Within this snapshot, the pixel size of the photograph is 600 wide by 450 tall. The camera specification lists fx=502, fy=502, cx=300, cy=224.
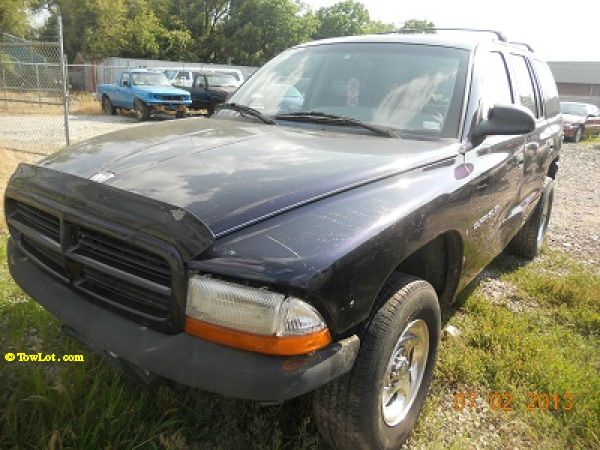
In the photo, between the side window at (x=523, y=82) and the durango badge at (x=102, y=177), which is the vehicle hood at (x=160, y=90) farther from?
the durango badge at (x=102, y=177)

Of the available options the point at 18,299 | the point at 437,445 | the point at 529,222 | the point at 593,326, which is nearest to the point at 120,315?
the point at 437,445

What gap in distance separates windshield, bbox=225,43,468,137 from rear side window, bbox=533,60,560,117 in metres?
1.98

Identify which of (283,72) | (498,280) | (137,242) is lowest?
(498,280)

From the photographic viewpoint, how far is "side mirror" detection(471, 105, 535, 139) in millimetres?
2699

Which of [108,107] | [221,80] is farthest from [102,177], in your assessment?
[108,107]

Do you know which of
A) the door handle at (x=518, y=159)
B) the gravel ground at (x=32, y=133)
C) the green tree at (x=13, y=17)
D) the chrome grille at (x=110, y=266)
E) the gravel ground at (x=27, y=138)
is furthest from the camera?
the green tree at (x=13, y=17)

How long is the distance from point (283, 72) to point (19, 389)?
2.55m

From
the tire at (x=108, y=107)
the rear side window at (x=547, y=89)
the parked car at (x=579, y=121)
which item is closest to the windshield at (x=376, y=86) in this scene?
the rear side window at (x=547, y=89)

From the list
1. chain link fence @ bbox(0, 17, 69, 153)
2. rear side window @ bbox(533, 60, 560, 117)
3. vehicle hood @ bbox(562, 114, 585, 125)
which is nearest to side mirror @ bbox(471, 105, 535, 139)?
rear side window @ bbox(533, 60, 560, 117)

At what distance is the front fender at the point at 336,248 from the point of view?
1603 millimetres

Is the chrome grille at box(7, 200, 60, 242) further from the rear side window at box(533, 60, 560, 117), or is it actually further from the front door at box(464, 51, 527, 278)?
the rear side window at box(533, 60, 560, 117)

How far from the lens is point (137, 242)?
1.74m

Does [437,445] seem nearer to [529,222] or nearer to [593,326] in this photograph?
[593,326]

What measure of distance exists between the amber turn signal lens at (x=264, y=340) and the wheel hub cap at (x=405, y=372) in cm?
64
